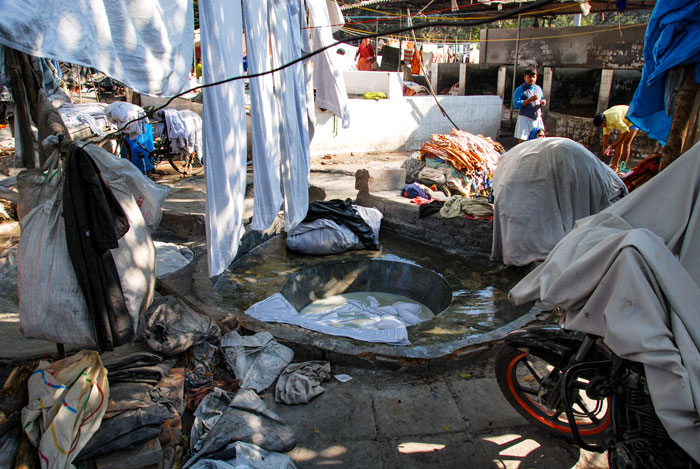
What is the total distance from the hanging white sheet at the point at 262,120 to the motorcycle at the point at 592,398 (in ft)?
8.23

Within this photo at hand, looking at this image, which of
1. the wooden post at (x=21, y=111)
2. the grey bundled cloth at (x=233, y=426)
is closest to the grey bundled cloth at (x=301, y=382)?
the grey bundled cloth at (x=233, y=426)

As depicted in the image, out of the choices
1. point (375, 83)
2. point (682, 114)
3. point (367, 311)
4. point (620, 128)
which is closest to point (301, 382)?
point (367, 311)

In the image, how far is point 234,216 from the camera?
379cm

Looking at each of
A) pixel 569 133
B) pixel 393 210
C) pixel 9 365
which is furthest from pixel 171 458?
pixel 569 133

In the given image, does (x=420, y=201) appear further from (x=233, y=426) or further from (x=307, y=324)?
(x=233, y=426)

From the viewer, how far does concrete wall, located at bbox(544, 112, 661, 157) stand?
12.6m

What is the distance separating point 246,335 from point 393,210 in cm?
380

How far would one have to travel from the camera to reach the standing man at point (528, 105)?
412 inches

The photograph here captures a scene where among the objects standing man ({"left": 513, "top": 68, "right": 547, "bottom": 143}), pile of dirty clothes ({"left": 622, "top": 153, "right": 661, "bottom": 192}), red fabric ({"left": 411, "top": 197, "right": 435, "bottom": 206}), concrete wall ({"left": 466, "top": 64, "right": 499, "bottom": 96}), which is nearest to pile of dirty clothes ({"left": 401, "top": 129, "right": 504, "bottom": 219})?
red fabric ({"left": 411, "top": 197, "right": 435, "bottom": 206})

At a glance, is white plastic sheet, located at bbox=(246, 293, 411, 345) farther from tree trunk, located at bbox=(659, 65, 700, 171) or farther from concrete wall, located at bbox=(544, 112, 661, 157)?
concrete wall, located at bbox=(544, 112, 661, 157)

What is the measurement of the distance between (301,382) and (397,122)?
10.8 m

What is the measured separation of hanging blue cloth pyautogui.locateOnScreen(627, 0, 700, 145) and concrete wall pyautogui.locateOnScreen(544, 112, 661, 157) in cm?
916

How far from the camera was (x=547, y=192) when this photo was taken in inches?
211

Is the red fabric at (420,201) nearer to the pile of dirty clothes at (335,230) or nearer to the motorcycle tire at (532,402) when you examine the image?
the pile of dirty clothes at (335,230)
